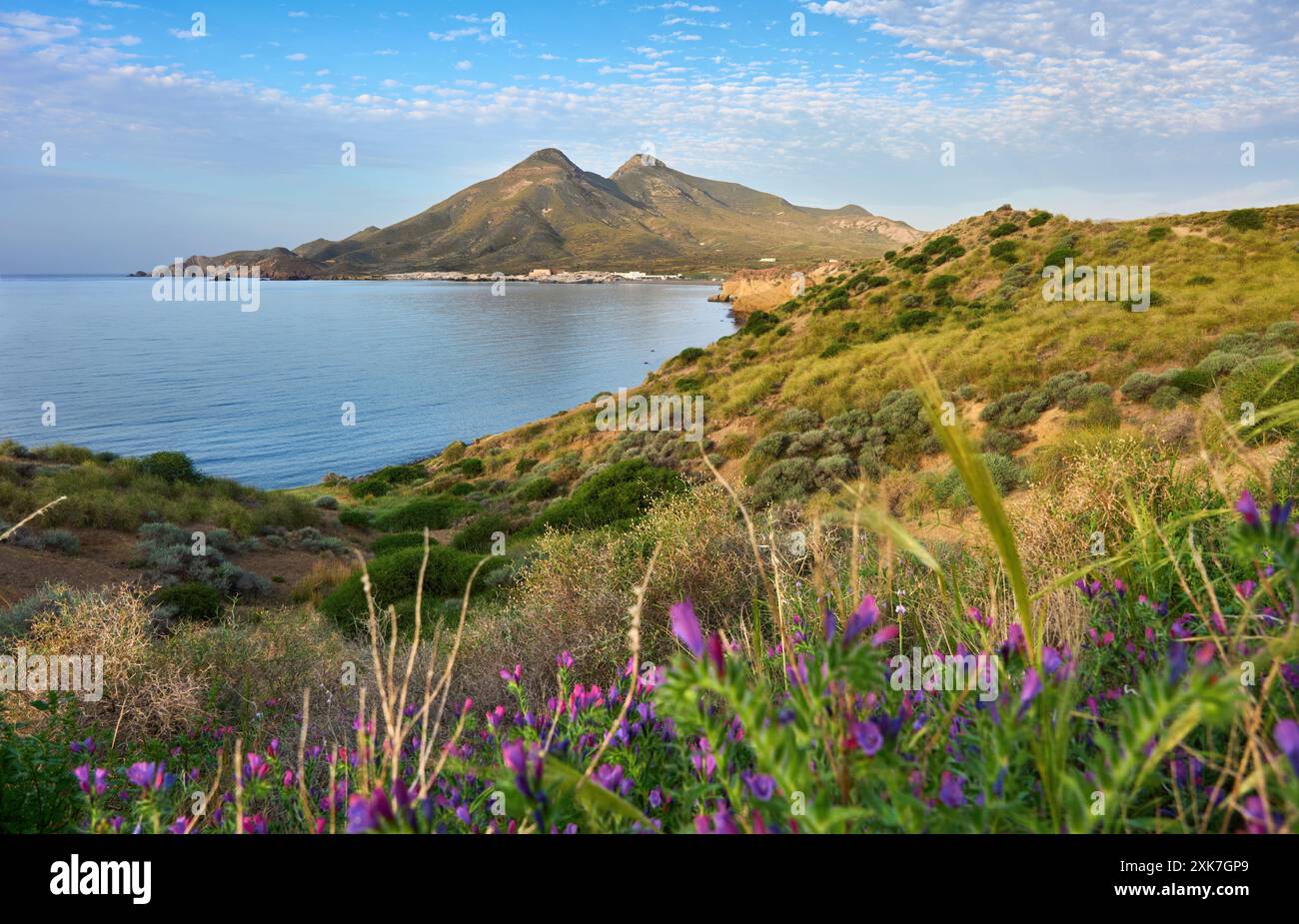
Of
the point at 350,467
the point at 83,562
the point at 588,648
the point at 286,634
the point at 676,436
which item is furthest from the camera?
the point at 350,467

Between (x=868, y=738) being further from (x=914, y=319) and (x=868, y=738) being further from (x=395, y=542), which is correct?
(x=914, y=319)

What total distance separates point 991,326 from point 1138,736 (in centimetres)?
2282

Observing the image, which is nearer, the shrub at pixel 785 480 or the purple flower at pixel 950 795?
the purple flower at pixel 950 795

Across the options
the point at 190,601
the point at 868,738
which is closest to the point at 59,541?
the point at 190,601

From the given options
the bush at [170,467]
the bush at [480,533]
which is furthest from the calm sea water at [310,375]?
the bush at [480,533]

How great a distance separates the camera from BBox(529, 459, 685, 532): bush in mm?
15422

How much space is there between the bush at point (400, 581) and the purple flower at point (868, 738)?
11.2 meters

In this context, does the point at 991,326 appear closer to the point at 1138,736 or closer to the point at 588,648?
the point at 588,648

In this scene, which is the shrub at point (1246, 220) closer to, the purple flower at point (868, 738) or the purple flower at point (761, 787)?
the purple flower at point (868, 738)

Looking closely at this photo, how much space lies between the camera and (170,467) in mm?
21375

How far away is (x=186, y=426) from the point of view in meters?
41.2

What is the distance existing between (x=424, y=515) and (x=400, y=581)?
9859mm

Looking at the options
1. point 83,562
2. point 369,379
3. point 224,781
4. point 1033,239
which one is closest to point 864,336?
point 1033,239

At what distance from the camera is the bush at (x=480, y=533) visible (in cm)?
1816
